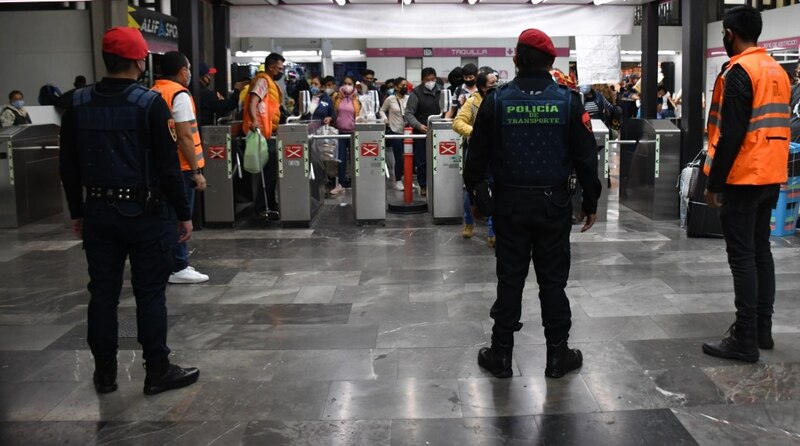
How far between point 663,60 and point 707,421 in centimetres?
2618

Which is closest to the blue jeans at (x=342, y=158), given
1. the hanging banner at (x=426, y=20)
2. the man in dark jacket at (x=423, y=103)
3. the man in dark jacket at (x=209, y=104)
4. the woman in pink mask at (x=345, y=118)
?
the woman in pink mask at (x=345, y=118)

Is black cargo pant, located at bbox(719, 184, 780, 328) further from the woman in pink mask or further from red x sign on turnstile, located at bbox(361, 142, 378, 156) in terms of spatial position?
the woman in pink mask

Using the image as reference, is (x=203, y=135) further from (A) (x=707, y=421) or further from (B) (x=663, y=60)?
(B) (x=663, y=60)

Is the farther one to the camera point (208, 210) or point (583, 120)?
point (208, 210)

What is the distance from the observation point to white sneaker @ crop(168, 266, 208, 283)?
22.0 ft

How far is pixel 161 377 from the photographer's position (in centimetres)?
425

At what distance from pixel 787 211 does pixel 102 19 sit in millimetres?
12955

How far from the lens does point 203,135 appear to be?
30.4 feet

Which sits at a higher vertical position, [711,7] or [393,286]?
[711,7]

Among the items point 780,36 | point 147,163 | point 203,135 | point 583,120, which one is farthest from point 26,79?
point 780,36

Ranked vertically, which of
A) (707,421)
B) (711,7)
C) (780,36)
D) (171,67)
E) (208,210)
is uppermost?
(711,7)

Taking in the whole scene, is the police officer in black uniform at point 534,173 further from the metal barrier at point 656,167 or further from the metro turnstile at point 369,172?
the metal barrier at point 656,167

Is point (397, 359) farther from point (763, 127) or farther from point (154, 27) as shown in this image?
point (154, 27)

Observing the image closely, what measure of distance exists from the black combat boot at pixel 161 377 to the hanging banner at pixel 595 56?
770 cm
